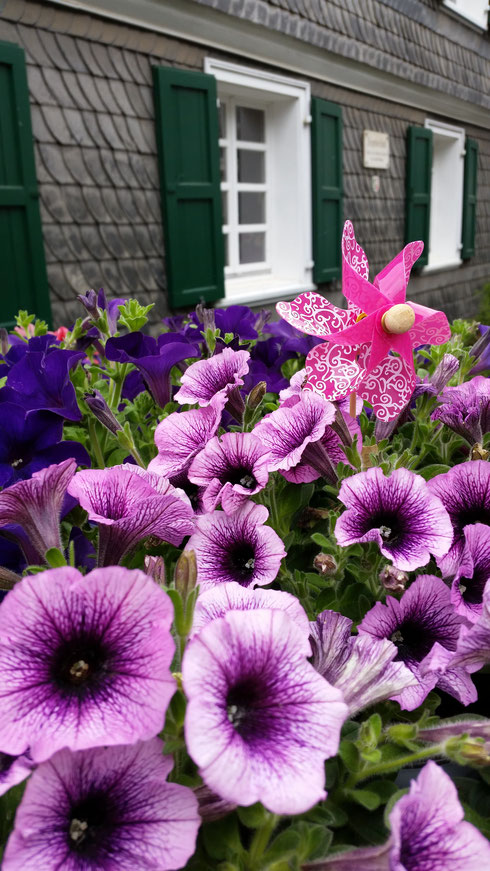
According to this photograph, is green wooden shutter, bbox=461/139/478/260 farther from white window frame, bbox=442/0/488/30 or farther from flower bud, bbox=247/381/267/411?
flower bud, bbox=247/381/267/411

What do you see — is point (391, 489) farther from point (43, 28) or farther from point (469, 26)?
point (469, 26)

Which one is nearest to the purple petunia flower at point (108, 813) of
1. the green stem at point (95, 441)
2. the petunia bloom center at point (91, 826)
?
the petunia bloom center at point (91, 826)

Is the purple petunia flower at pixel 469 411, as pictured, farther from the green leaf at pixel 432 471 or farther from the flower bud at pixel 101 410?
the flower bud at pixel 101 410

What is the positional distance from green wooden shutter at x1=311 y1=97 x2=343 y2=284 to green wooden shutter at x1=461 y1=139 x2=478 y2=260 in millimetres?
3809

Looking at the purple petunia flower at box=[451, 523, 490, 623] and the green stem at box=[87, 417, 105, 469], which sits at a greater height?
the green stem at box=[87, 417, 105, 469]

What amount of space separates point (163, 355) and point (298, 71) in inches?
222

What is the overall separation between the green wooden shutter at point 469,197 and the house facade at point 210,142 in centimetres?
126

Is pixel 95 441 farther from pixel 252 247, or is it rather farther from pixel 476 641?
pixel 252 247

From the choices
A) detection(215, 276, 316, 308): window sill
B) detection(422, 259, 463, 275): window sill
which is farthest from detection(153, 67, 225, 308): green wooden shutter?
detection(422, 259, 463, 275): window sill

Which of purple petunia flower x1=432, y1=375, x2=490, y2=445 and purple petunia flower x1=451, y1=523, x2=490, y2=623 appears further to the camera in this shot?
purple petunia flower x1=432, y1=375, x2=490, y2=445

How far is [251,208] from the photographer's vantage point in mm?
6086

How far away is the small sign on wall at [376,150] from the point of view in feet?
23.0

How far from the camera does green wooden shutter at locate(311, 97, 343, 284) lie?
233 inches

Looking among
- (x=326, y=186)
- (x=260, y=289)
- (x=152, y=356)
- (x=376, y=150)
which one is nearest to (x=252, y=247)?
(x=260, y=289)
